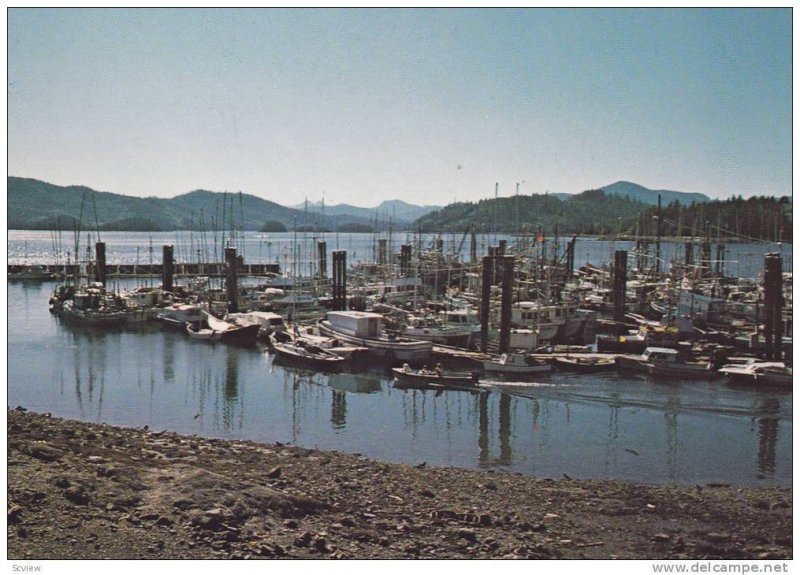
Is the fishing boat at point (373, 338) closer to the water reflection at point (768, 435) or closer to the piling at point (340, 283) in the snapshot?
the piling at point (340, 283)

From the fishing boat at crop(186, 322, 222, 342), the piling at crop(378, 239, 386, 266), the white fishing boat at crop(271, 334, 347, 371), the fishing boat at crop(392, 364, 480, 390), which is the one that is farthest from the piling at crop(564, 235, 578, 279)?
the fishing boat at crop(392, 364, 480, 390)

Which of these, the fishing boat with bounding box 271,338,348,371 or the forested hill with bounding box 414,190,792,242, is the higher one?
the forested hill with bounding box 414,190,792,242

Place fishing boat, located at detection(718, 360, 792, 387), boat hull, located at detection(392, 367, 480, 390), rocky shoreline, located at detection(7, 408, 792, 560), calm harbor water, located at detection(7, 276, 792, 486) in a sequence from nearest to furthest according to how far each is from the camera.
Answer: rocky shoreline, located at detection(7, 408, 792, 560), calm harbor water, located at detection(7, 276, 792, 486), fishing boat, located at detection(718, 360, 792, 387), boat hull, located at detection(392, 367, 480, 390)

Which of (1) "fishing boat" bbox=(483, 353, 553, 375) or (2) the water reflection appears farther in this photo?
(1) "fishing boat" bbox=(483, 353, 553, 375)

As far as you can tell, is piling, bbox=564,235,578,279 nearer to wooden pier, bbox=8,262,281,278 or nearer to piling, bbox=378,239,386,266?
piling, bbox=378,239,386,266

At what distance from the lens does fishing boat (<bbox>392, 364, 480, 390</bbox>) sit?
25.8 metres

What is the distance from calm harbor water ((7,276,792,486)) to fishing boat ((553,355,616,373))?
672 mm

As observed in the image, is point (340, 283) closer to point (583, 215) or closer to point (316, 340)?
point (316, 340)

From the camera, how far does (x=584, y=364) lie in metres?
28.0

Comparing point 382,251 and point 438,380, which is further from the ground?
point 382,251

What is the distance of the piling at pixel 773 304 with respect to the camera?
87.7ft

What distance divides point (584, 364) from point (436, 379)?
5.94 meters

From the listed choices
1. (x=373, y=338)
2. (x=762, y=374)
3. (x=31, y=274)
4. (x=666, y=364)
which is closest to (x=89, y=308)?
(x=373, y=338)

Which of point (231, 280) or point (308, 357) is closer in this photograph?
point (308, 357)
